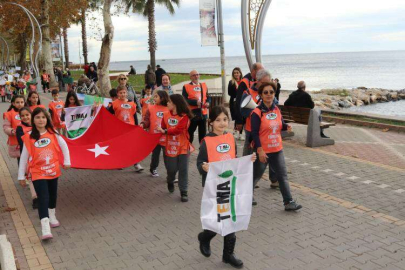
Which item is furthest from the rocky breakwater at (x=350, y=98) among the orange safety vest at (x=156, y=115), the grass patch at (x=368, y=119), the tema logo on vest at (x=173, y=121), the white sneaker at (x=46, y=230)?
the white sneaker at (x=46, y=230)

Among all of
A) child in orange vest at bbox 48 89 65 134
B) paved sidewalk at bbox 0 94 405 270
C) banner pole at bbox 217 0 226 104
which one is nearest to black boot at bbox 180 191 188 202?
paved sidewalk at bbox 0 94 405 270

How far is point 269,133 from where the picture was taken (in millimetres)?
6133

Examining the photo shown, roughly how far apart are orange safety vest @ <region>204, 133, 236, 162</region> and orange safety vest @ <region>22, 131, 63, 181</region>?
2122 millimetres

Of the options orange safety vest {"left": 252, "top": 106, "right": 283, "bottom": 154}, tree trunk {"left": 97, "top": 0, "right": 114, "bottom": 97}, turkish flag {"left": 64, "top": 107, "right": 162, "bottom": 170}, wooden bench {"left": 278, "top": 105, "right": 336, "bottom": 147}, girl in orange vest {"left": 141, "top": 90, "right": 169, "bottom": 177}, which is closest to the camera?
orange safety vest {"left": 252, "top": 106, "right": 283, "bottom": 154}

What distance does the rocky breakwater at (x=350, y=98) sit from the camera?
97.0 ft

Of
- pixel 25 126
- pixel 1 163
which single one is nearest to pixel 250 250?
pixel 25 126

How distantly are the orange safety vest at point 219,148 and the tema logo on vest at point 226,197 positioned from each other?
33cm

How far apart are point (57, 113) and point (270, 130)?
Answer: 16.3ft

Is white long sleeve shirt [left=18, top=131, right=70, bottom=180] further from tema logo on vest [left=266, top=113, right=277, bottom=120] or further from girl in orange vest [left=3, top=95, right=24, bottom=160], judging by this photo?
tema logo on vest [left=266, top=113, right=277, bottom=120]

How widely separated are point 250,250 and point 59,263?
2.13 meters

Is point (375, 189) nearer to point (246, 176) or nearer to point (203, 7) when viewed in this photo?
point (246, 176)

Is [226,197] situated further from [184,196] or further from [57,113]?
[57,113]

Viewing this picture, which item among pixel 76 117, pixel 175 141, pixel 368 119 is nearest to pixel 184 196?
pixel 175 141

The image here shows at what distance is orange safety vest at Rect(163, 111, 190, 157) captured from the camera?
6809 mm
